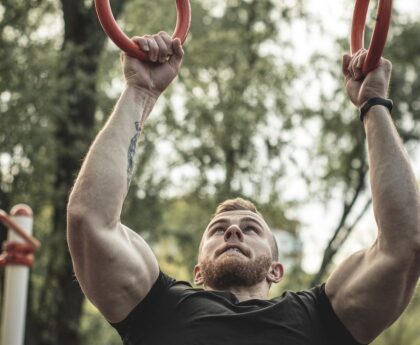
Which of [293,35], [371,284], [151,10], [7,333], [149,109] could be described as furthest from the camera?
[293,35]

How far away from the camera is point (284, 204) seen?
12820mm

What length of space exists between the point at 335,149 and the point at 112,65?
392 cm

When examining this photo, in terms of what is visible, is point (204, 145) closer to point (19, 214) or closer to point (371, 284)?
point (19, 214)

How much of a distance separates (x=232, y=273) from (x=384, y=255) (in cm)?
65

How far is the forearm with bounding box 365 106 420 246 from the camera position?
2.30 m

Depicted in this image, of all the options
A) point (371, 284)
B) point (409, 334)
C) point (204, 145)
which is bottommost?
point (409, 334)

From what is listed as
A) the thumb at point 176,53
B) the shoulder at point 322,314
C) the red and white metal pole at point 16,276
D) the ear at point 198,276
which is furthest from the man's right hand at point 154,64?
the red and white metal pole at point 16,276

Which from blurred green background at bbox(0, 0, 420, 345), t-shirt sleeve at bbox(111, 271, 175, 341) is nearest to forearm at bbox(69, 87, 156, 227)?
t-shirt sleeve at bbox(111, 271, 175, 341)

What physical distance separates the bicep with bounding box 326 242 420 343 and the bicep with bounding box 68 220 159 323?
633 mm

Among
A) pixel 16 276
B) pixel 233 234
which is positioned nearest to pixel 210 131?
pixel 16 276

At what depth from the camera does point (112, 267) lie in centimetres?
234

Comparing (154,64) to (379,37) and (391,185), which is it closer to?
(379,37)

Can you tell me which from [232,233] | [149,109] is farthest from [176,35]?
[232,233]

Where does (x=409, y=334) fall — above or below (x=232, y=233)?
below
